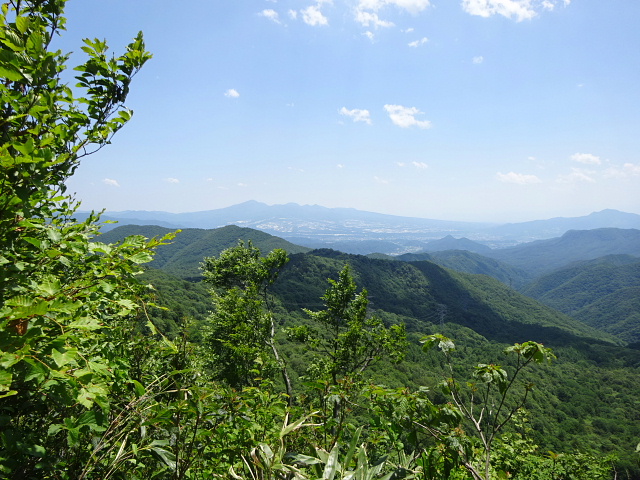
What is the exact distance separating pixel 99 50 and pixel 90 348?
7.79 ft

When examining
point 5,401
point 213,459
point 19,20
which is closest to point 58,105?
point 19,20

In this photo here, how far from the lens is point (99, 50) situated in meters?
2.44

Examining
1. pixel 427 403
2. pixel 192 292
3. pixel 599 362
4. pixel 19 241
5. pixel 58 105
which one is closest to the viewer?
pixel 19 241

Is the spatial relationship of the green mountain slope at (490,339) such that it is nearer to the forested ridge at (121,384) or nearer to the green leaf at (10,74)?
the forested ridge at (121,384)

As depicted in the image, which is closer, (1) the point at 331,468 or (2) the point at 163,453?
(1) the point at 331,468

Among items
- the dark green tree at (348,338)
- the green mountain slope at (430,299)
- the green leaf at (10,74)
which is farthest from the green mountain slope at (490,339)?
the green leaf at (10,74)

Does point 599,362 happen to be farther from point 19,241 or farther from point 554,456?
point 19,241

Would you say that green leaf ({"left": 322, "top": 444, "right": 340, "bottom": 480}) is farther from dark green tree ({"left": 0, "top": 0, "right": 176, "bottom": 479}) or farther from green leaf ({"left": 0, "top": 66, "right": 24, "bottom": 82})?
green leaf ({"left": 0, "top": 66, "right": 24, "bottom": 82})

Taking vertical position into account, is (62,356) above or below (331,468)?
above

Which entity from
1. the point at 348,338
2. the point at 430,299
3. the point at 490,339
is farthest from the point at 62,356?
the point at 430,299

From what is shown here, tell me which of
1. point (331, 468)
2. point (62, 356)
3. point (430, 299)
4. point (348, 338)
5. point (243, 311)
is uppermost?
point (62, 356)

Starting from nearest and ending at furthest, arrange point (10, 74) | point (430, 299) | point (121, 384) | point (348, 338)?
point (10, 74) → point (121, 384) → point (348, 338) → point (430, 299)

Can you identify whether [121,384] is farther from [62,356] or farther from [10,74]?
[10,74]

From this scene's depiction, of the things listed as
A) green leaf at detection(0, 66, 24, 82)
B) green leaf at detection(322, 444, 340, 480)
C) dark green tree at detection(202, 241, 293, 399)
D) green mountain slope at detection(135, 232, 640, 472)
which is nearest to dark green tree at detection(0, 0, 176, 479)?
green leaf at detection(0, 66, 24, 82)
